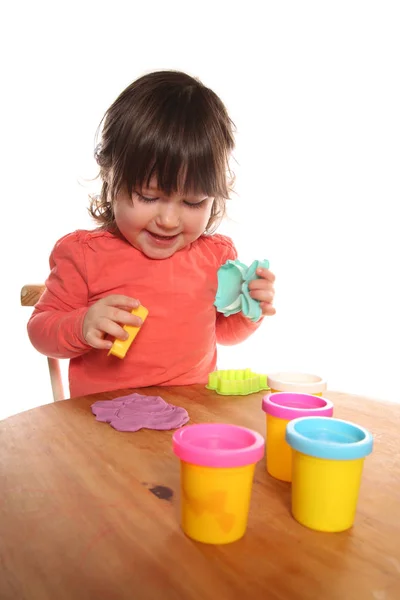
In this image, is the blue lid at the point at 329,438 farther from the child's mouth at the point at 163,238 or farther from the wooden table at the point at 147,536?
the child's mouth at the point at 163,238

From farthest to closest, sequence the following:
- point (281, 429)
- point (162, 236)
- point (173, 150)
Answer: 1. point (162, 236)
2. point (173, 150)
3. point (281, 429)

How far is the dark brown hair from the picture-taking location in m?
0.85

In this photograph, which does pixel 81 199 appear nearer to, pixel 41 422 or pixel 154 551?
pixel 41 422

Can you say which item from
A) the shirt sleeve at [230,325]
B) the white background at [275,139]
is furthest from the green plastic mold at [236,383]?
the white background at [275,139]

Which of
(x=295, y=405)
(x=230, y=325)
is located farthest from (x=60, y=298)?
(x=295, y=405)

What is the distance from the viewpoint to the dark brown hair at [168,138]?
2.80 feet

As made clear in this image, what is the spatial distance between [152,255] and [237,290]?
16 centimetres

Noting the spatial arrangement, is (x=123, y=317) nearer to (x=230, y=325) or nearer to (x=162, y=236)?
(x=162, y=236)

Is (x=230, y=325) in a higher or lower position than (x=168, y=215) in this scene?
lower

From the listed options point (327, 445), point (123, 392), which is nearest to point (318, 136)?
point (123, 392)

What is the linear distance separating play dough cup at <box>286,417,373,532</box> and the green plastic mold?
0.35 meters

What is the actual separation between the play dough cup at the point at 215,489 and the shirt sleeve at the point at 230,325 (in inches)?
24.8

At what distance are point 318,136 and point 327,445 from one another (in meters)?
1.34

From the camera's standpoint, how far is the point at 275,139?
1681 mm
